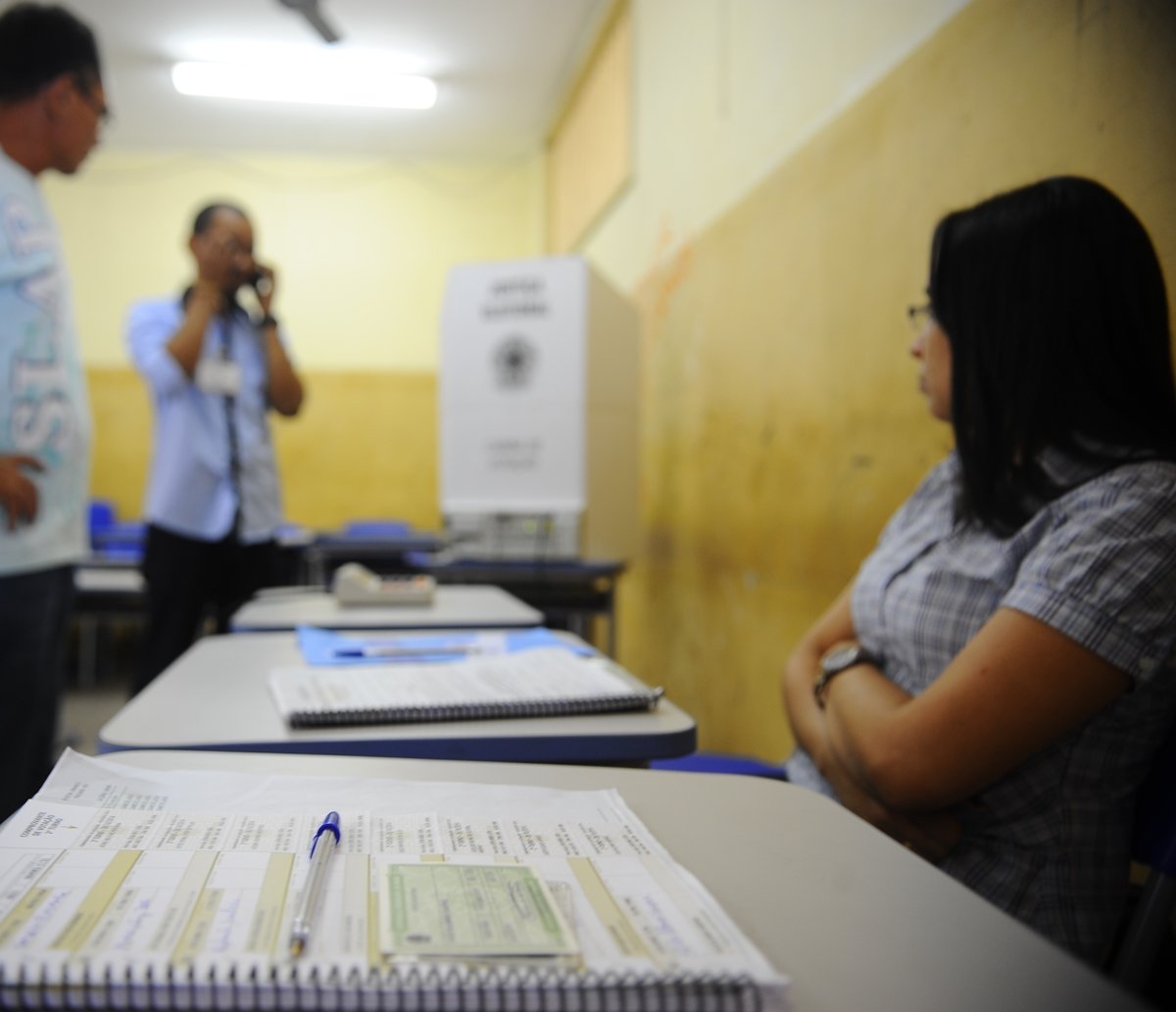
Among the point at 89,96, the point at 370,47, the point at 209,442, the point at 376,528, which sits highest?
the point at 370,47

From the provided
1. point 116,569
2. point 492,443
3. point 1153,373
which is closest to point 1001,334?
point 1153,373

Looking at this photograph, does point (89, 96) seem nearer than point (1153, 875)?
No

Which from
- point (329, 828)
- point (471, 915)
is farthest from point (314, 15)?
point (471, 915)

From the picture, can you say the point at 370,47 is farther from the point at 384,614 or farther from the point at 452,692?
the point at 452,692

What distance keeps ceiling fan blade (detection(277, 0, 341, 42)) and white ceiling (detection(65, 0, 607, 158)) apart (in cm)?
8

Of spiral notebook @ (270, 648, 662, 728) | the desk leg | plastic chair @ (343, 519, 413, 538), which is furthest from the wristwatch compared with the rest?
the desk leg

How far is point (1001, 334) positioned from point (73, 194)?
6.01m

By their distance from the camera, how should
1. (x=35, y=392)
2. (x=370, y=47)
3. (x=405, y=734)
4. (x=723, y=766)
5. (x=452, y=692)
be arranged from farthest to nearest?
(x=370, y=47)
(x=35, y=392)
(x=723, y=766)
(x=452, y=692)
(x=405, y=734)

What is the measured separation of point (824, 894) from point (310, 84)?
5203 mm

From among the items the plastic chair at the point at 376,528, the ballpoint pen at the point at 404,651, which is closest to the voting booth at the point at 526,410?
the ballpoint pen at the point at 404,651

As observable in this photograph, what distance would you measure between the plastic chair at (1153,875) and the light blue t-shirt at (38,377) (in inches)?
64.9

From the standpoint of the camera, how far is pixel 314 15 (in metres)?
3.82

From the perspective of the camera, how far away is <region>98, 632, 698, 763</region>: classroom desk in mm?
853

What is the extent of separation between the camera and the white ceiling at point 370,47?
418 cm
